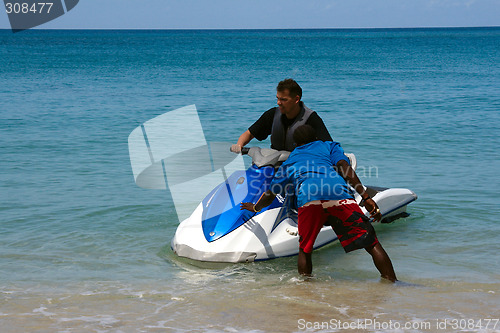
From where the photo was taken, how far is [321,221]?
16.3 ft

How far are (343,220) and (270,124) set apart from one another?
1307 mm

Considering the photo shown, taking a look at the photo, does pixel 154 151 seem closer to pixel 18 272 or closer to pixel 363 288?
pixel 18 272

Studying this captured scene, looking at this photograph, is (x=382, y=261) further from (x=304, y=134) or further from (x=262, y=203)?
(x=304, y=134)

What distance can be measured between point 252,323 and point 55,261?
7.69ft

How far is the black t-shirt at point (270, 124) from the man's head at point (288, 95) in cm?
17

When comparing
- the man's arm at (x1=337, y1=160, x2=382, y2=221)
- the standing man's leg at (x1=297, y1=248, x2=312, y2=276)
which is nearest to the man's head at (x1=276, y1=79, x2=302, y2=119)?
the man's arm at (x1=337, y1=160, x2=382, y2=221)

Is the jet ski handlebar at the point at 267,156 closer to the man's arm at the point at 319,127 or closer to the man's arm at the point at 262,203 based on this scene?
the man's arm at the point at 319,127

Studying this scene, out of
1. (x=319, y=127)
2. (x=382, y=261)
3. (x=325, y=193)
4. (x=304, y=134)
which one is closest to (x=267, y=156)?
(x=319, y=127)

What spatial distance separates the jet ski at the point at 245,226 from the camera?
5.54 m

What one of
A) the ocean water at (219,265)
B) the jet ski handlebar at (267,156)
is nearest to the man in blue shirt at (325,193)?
the ocean water at (219,265)

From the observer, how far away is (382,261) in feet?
16.6

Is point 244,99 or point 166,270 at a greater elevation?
point 166,270

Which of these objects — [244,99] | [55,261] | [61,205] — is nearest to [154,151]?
[61,205]

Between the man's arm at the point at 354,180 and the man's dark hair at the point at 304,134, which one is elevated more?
the man's dark hair at the point at 304,134
